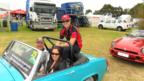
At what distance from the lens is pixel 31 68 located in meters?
3.23

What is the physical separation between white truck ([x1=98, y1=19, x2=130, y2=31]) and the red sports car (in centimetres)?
1687

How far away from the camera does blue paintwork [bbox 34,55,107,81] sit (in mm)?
3357

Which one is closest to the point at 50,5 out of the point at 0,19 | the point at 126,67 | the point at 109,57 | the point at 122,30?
the point at 0,19

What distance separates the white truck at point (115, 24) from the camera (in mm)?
24688

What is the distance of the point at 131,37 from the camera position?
26.9 ft

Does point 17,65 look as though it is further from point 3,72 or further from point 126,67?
point 126,67

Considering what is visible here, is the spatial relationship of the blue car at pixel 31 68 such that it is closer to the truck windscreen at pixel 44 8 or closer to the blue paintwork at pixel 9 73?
the blue paintwork at pixel 9 73

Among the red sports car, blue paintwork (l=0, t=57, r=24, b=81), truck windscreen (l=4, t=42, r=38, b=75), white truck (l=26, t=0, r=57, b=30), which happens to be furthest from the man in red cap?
white truck (l=26, t=0, r=57, b=30)

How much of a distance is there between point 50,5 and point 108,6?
55982mm

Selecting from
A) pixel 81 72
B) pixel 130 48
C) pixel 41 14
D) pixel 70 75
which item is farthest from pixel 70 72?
pixel 41 14

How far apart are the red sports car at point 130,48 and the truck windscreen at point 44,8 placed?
503 inches

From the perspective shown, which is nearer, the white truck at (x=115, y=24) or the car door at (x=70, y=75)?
the car door at (x=70, y=75)

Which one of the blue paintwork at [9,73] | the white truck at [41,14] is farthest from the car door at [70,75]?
the white truck at [41,14]

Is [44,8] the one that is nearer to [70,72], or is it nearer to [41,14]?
[41,14]
